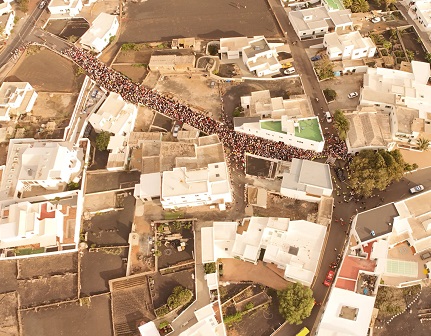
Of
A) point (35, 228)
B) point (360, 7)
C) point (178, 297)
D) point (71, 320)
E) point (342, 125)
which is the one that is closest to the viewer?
point (178, 297)

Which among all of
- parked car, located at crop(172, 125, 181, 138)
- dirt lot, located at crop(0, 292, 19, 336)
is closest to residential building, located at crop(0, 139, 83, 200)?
dirt lot, located at crop(0, 292, 19, 336)

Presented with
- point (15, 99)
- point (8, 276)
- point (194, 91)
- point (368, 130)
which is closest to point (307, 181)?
point (368, 130)

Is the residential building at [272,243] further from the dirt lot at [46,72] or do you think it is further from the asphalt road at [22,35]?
the asphalt road at [22,35]

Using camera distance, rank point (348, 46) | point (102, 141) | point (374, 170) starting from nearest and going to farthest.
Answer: point (374, 170), point (102, 141), point (348, 46)

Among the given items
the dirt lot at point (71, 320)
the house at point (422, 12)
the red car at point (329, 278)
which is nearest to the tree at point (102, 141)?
the dirt lot at point (71, 320)

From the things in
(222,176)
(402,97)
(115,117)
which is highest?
(402,97)

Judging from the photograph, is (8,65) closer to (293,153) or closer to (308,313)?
(293,153)

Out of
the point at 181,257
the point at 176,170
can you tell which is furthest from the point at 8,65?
the point at 181,257

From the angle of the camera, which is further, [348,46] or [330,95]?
[348,46]

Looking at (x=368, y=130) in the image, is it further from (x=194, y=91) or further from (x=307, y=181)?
(x=194, y=91)
